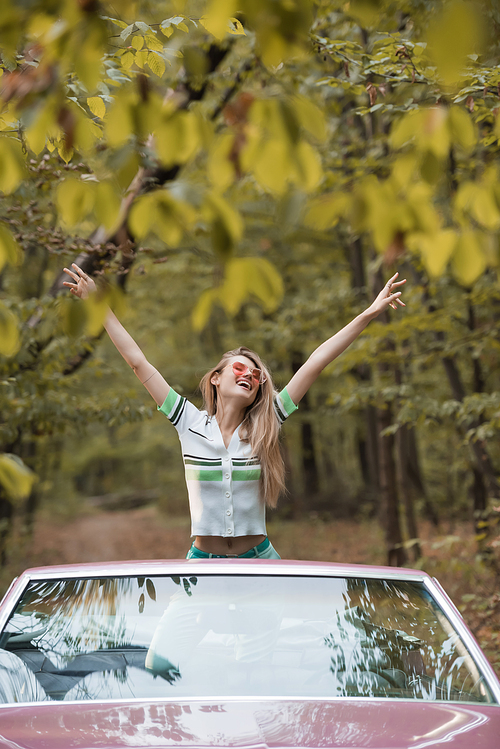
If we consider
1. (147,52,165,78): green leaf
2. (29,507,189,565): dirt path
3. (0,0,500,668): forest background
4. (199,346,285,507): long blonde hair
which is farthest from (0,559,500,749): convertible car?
(29,507,189,565): dirt path

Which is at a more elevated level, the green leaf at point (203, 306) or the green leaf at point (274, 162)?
the green leaf at point (274, 162)

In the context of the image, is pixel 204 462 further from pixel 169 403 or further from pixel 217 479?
pixel 169 403

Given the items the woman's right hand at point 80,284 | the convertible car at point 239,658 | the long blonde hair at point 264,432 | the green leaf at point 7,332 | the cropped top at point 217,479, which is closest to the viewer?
the green leaf at point 7,332

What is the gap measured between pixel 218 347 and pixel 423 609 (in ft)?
59.1

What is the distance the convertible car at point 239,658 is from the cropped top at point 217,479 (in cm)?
88

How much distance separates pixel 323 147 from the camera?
32.7ft

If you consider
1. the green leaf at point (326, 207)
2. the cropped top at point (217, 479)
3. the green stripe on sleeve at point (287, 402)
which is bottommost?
the cropped top at point (217, 479)

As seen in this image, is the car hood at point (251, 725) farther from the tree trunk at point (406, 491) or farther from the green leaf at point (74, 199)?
the tree trunk at point (406, 491)

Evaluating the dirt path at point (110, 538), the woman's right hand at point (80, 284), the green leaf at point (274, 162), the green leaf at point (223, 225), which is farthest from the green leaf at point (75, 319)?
the dirt path at point (110, 538)

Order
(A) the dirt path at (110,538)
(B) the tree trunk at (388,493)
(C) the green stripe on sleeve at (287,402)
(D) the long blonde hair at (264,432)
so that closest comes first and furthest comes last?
(D) the long blonde hair at (264,432)
(C) the green stripe on sleeve at (287,402)
(B) the tree trunk at (388,493)
(A) the dirt path at (110,538)

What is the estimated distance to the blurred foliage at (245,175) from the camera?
143 cm

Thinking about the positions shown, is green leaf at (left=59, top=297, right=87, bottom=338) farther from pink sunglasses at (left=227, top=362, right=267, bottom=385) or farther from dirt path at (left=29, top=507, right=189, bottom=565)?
dirt path at (left=29, top=507, right=189, bottom=565)

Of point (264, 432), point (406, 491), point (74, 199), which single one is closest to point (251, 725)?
point (74, 199)

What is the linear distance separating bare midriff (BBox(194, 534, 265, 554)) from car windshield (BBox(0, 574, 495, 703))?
41.8 inches
